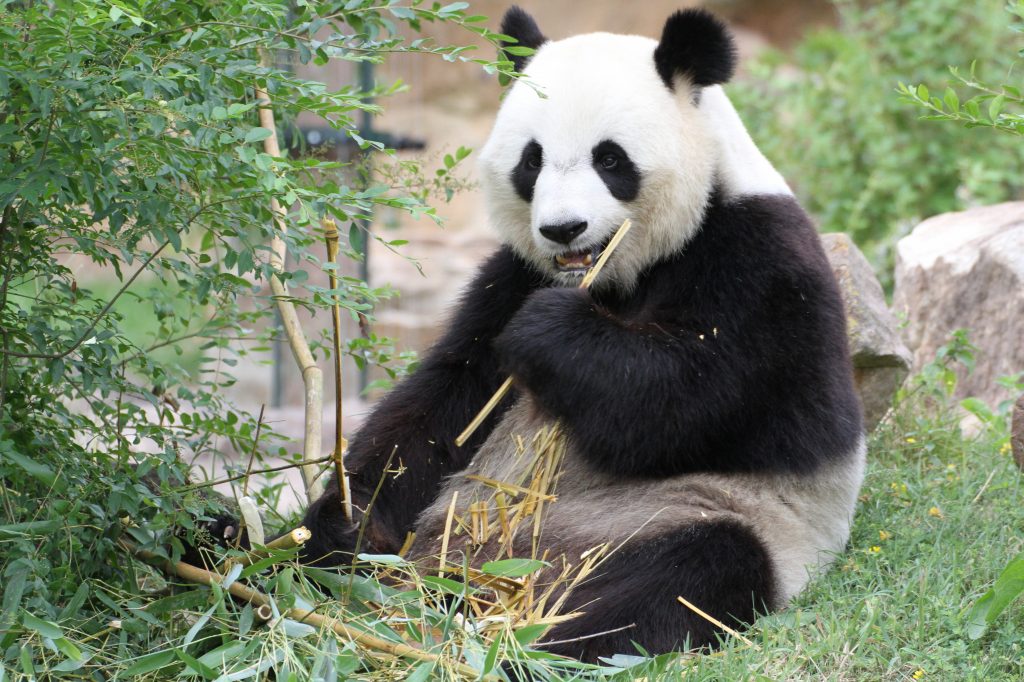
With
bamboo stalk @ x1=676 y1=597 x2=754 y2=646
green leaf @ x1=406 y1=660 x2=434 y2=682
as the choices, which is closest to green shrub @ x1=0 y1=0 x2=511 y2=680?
green leaf @ x1=406 y1=660 x2=434 y2=682

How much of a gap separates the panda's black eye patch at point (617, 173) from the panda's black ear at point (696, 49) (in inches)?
12.9

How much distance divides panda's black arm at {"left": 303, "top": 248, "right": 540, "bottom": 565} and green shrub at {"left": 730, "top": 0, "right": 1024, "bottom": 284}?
506 cm

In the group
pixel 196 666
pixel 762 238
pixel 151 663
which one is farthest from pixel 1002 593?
pixel 151 663

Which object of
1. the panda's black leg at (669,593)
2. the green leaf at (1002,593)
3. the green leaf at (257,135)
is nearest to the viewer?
the green leaf at (257,135)

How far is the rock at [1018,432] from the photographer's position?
4078mm

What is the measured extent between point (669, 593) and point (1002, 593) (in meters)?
0.88

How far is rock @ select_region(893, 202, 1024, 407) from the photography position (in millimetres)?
5496

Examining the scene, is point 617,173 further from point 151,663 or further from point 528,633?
point 151,663

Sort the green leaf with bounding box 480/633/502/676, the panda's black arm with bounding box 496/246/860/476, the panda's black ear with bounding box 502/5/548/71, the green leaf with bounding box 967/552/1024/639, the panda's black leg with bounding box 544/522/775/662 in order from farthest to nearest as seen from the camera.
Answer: the panda's black ear with bounding box 502/5/548/71
the panda's black arm with bounding box 496/246/860/476
the panda's black leg with bounding box 544/522/775/662
the green leaf with bounding box 967/552/1024/639
the green leaf with bounding box 480/633/502/676

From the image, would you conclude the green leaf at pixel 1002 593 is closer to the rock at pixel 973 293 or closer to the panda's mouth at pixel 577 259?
the panda's mouth at pixel 577 259

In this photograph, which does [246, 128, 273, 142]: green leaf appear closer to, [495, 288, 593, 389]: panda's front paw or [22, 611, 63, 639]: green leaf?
[495, 288, 593, 389]: panda's front paw

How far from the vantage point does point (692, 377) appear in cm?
351

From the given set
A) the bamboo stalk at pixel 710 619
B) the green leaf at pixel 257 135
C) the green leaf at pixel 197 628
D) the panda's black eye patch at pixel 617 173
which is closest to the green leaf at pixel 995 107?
the panda's black eye patch at pixel 617 173

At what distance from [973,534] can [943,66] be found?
6.63 meters
